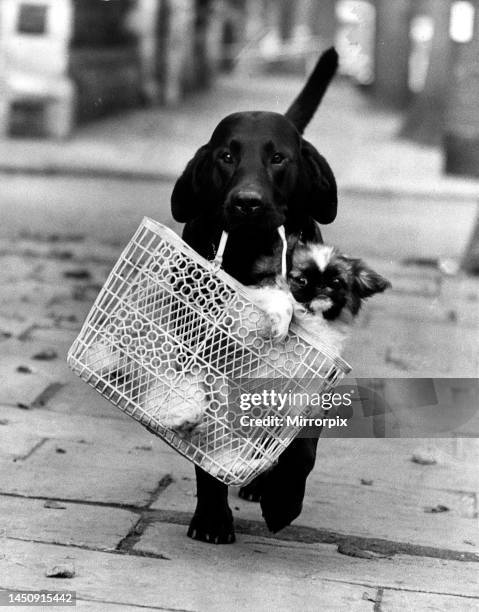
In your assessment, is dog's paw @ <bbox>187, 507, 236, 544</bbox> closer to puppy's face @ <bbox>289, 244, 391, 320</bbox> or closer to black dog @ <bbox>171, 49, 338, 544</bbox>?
black dog @ <bbox>171, 49, 338, 544</bbox>

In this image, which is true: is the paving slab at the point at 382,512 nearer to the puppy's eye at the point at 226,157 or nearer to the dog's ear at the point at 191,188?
the dog's ear at the point at 191,188

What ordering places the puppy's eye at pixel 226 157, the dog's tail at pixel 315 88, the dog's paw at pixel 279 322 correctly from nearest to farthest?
the dog's paw at pixel 279 322 < the puppy's eye at pixel 226 157 < the dog's tail at pixel 315 88

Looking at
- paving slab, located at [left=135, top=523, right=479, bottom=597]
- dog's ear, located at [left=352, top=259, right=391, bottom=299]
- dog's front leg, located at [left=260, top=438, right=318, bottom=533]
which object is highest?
dog's ear, located at [left=352, top=259, right=391, bottom=299]

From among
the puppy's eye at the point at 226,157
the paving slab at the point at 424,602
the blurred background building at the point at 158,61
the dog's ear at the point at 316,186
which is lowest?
the blurred background building at the point at 158,61

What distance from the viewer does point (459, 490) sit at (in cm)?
444

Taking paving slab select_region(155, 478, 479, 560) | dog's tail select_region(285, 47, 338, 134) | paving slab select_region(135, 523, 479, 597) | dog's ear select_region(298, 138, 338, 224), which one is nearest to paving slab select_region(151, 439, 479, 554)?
paving slab select_region(155, 478, 479, 560)

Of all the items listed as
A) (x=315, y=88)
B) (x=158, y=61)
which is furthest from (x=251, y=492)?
(x=158, y=61)

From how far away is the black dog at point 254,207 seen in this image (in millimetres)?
3461

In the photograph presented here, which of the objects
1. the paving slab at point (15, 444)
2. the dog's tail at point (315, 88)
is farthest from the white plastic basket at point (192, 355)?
the dog's tail at point (315, 88)

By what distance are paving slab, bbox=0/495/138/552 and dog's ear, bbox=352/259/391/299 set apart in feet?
3.45

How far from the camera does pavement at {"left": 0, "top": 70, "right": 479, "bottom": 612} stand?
3.37 meters

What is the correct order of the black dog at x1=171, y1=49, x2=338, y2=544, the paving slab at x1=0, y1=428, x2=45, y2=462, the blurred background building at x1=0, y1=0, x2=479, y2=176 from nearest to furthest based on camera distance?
the black dog at x1=171, y1=49, x2=338, y2=544
the paving slab at x1=0, y1=428, x2=45, y2=462
the blurred background building at x1=0, y1=0, x2=479, y2=176

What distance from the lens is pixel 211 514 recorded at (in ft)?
12.1

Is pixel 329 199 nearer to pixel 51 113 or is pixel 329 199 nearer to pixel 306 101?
pixel 306 101
